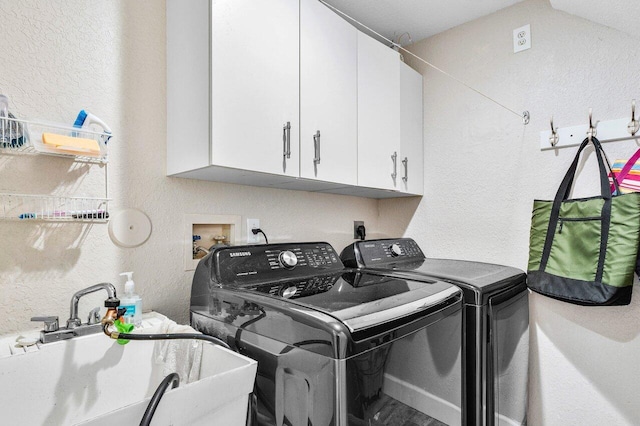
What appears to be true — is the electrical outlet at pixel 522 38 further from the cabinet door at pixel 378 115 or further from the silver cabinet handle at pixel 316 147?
the silver cabinet handle at pixel 316 147

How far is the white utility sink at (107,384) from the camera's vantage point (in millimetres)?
721

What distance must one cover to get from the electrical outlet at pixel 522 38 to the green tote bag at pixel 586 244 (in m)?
0.64

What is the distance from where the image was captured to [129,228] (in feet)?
4.20

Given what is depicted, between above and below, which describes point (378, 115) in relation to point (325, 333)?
above

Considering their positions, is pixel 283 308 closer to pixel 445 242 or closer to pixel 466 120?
pixel 445 242

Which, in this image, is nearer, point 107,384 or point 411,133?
point 107,384

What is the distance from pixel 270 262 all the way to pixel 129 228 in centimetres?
55

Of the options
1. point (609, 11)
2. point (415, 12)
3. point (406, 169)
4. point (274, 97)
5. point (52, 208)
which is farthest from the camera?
point (406, 169)

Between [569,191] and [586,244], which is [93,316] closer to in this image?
[586,244]

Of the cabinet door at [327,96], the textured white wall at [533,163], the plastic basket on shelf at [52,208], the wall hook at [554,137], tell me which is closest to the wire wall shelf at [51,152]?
→ the plastic basket on shelf at [52,208]

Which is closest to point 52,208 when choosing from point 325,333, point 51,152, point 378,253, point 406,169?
point 51,152

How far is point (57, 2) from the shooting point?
3.73ft

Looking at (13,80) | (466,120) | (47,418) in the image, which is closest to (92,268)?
(47,418)

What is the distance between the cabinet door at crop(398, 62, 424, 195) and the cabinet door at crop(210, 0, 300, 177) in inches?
34.9
